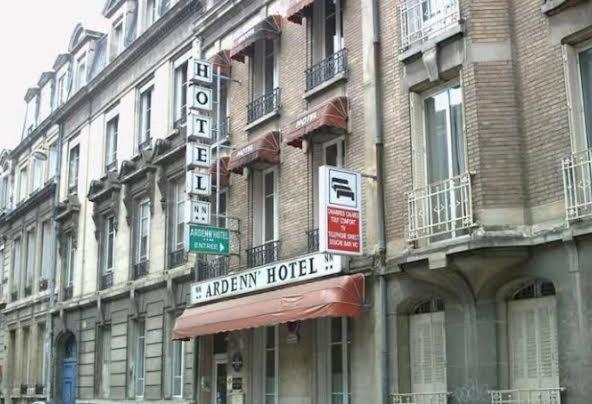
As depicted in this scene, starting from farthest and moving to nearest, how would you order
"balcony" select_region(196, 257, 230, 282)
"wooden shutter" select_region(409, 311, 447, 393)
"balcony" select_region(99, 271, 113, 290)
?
"balcony" select_region(99, 271, 113, 290) < "balcony" select_region(196, 257, 230, 282) < "wooden shutter" select_region(409, 311, 447, 393)

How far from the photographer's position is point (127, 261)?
24.0 metres

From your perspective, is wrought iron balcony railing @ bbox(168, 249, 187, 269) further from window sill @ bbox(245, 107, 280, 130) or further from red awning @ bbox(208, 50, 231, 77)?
red awning @ bbox(208, 50, 231, 77)

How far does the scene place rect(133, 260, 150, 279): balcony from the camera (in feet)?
75.8

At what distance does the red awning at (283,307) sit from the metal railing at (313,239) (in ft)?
3.03

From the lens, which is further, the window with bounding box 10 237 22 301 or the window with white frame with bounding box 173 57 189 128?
the window with bounding box 10 237 22 301

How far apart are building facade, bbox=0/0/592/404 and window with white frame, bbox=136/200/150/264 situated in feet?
0.29

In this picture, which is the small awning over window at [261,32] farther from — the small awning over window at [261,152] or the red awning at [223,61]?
the small awning over window at [261,152]

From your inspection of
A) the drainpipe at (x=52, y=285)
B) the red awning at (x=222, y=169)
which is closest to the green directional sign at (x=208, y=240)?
the red awning at (x=222, y=169)

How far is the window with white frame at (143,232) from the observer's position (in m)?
23.4

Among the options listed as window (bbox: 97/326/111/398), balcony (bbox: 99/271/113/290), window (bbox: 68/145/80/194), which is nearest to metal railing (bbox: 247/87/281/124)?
balcony (bbox: 99/271/113/290)

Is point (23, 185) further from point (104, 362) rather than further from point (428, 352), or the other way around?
point (428, 352)

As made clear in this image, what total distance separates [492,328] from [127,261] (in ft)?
44.9

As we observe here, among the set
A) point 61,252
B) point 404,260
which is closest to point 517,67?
point 404,260

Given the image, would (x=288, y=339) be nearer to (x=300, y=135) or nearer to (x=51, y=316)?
(x=300, y=135)
